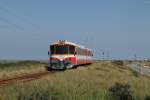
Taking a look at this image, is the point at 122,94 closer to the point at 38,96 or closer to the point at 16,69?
the point at 38,96

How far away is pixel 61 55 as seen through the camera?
45312 mm

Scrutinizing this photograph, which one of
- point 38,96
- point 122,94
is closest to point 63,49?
point 122,94

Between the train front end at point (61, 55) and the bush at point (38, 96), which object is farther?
the train front end at point (61, 55)

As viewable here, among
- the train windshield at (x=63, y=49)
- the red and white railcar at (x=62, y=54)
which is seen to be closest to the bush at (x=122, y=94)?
the red and white railcar at (x=62, y=54)

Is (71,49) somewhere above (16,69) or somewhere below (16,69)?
above

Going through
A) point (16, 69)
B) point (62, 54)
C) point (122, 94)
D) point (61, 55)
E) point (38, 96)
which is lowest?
point (122, 94)

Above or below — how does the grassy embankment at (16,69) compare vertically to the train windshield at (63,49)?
below

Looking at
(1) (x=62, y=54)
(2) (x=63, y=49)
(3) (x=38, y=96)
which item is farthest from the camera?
(2) (x=63, y=49)

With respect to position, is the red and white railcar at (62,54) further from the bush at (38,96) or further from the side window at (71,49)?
the bush at (38,96)

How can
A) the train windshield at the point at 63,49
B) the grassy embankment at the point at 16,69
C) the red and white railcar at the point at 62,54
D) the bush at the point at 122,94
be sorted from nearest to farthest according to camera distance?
the bush at the point at 122,94
the grassy embankment at the point at 16,69
the red and white railcar at the point at 62,54
the train windshield at the point at 63,49

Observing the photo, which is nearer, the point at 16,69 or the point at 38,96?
the point at 38,96

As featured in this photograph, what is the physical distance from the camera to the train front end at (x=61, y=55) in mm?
45094

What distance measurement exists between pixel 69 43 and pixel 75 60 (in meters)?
2.36

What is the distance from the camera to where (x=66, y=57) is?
45062 mm
